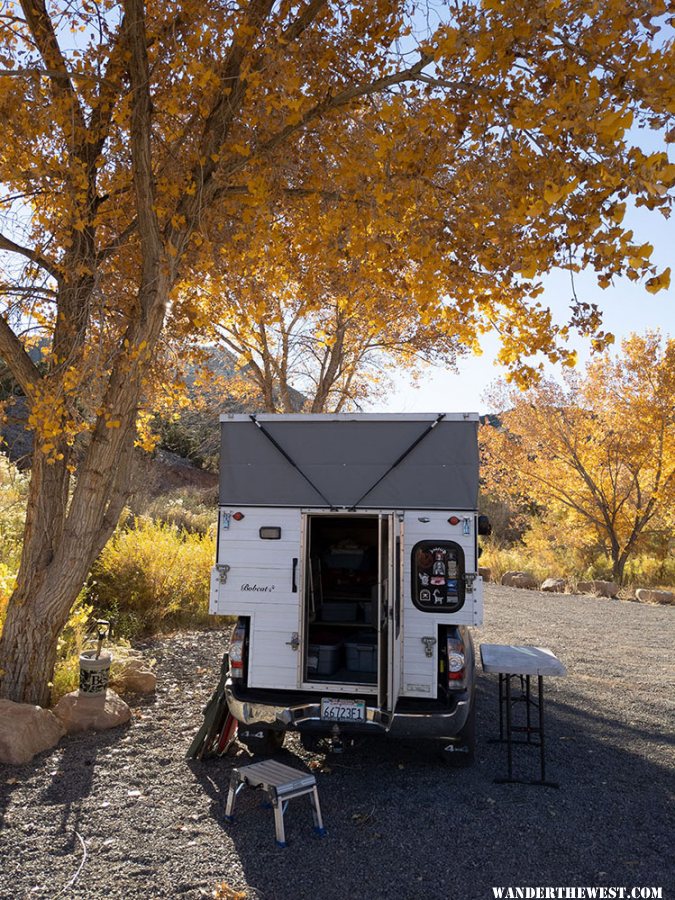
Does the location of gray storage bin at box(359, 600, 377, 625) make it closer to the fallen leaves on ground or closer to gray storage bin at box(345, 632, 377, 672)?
gray storage bin at box(345, 632, 377, 672)

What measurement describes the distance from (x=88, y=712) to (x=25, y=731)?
2.21 ft

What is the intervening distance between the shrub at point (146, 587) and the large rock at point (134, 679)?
2.25 meters

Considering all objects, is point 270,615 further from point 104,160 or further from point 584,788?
point 104,160

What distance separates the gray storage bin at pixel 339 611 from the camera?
6.54 meters

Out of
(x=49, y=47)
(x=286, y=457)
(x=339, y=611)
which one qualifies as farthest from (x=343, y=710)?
(x=49, y=47)

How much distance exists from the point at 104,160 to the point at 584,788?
672 centimetres

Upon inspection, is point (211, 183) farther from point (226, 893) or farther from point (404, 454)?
point (226, 893)

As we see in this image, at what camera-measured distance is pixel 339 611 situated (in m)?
6.56

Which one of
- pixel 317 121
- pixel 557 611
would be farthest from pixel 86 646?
pixel 557 611

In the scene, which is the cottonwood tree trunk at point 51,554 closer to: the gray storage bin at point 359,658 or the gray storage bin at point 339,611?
the gray storage bin at point 339,611

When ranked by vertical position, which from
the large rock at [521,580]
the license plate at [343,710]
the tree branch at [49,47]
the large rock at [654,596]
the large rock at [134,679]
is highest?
the tree branch at [49,47]

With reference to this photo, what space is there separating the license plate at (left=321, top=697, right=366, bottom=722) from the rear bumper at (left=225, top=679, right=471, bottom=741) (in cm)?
3

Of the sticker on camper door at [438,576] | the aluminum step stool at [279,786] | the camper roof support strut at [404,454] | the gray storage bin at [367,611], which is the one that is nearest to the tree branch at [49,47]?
the camper roof support strut at [404,454]

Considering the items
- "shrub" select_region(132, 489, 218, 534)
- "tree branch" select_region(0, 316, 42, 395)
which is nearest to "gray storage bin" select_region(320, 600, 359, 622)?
"tree branch" select_region(0, 316, 42, 395)
